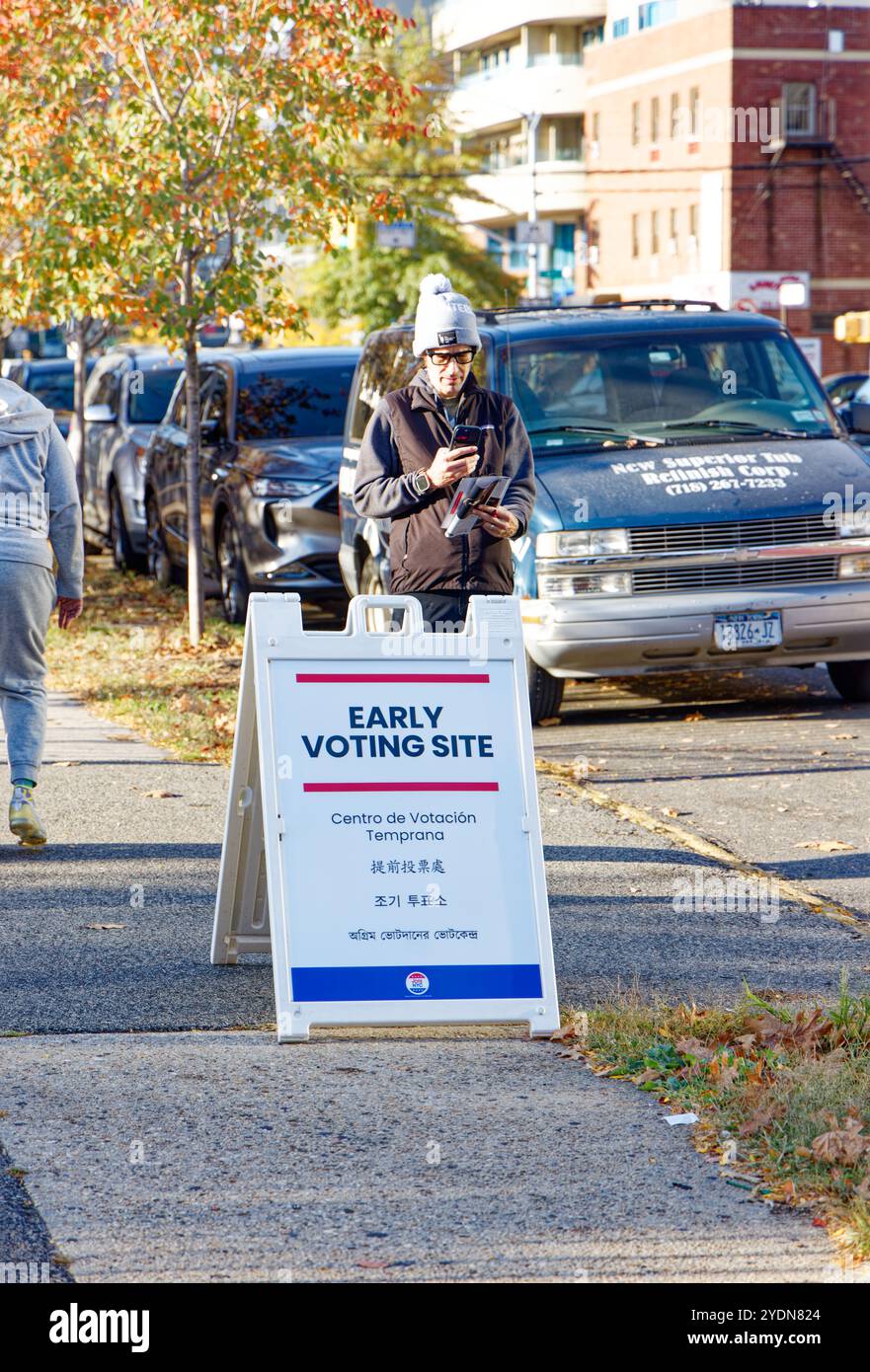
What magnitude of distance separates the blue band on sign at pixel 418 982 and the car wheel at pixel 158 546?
1210cm

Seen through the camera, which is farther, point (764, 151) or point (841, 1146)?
point (764, 151)

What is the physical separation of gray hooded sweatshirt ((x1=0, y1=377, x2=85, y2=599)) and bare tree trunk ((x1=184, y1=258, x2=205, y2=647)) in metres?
5.94

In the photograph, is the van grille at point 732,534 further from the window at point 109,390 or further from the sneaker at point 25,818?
the window at point 109,390

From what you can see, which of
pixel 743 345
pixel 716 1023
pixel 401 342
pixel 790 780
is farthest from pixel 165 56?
pixel 716 1023

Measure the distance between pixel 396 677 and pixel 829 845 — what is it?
9.91ft

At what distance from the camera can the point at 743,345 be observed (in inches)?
465

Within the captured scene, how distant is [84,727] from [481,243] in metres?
72.7

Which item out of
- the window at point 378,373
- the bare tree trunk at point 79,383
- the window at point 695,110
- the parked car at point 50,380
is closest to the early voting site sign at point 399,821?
the window at point 378,373

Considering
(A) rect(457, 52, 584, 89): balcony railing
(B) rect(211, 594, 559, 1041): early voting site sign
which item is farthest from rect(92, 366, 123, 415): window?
(A) rect(457, 52, 584, 89): balcony railing

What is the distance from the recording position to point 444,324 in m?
6.54

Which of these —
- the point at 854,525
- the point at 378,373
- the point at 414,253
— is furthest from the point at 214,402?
the point at 414,253

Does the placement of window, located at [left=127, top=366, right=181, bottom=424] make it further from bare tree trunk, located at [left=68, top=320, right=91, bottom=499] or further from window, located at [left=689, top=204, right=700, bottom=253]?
window, located at [left=689, top=204, right=700, bottom=253]

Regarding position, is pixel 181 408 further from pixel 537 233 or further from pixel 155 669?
pixel 537 233
